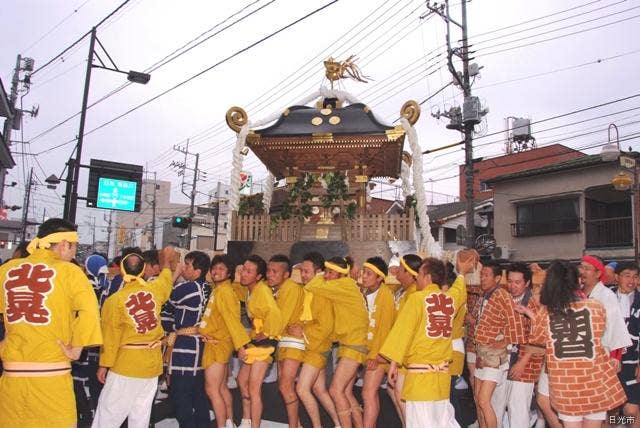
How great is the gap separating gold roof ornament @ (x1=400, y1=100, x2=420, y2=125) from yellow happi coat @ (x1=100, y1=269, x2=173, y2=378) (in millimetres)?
7673

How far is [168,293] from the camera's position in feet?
16.3

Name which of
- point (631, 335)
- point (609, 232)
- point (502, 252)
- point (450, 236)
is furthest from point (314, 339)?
point (450, 236)

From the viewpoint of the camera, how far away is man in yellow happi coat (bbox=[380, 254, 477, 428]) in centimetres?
404

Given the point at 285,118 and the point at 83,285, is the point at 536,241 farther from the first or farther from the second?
the point at 83,285

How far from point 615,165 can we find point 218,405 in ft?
61.4

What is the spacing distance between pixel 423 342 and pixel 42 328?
9.23 feet

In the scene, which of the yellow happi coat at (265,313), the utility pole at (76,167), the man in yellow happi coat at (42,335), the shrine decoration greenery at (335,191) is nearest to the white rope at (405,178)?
the shrine decoration greenery at (335,191)

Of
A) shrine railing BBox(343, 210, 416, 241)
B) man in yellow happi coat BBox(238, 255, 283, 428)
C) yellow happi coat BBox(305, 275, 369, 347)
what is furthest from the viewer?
shrine railing BBox(343, 210, 416, 241)

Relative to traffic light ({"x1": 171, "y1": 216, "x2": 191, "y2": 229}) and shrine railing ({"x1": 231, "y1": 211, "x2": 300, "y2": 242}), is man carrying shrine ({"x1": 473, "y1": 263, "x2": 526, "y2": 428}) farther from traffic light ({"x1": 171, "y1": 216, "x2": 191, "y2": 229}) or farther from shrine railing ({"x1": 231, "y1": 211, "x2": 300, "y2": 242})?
traffic light ({"x1": 171, "y1": 216, "x2": 191, "y2": 229})

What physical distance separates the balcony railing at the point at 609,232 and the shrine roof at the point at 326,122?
41.2 ft

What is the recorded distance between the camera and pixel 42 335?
340cm

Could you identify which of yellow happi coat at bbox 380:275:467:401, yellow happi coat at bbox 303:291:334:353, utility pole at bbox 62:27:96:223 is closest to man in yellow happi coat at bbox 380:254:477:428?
yellow happi coat at bbox 380:275:467:401

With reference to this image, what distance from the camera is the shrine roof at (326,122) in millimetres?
11500

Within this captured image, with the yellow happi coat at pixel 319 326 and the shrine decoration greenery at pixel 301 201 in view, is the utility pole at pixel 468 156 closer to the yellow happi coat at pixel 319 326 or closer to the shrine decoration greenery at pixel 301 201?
the shrine decoration greenery at pixel 301 201
